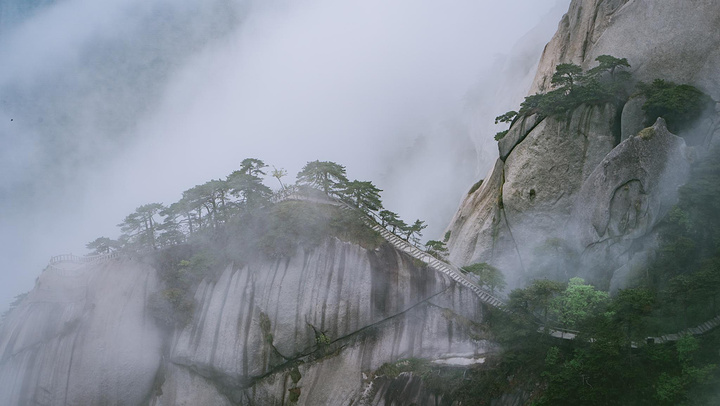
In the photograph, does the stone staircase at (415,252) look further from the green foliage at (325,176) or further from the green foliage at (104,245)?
the green foliage at (104,245)

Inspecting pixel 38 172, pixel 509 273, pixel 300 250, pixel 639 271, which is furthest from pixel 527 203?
pixel 38 172

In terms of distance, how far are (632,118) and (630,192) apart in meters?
5.60

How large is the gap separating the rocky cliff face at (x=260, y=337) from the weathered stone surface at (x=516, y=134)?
11.6 m

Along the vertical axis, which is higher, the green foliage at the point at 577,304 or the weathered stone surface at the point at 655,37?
the weathered stone surface at the point at 655,37

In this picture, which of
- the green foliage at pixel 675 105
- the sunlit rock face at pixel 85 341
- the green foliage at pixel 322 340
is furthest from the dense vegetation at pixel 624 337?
the sunlit rock face at pixel 85 341

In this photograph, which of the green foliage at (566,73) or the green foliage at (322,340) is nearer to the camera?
the green foliage at (322,340)

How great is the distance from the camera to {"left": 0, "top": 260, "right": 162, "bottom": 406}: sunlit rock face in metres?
39.3

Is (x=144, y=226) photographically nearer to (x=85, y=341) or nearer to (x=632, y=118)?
(x=85, y=341)

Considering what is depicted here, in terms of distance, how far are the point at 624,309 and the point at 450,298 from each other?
10.1 metres

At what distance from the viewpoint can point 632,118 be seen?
38.8 metres

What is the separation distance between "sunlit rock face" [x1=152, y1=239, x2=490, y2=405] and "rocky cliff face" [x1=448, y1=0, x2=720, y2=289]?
21.1 feet

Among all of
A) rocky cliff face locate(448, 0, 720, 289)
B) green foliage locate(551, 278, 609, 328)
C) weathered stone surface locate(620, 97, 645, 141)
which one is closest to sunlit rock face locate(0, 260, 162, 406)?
rocky cliff face locate(448, 0, 720, 289)

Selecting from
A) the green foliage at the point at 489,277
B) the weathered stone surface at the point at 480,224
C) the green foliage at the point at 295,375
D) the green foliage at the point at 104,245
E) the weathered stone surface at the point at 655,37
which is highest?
the weathered stone surface at the point at 655,37

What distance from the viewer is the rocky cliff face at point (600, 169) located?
35844mm
